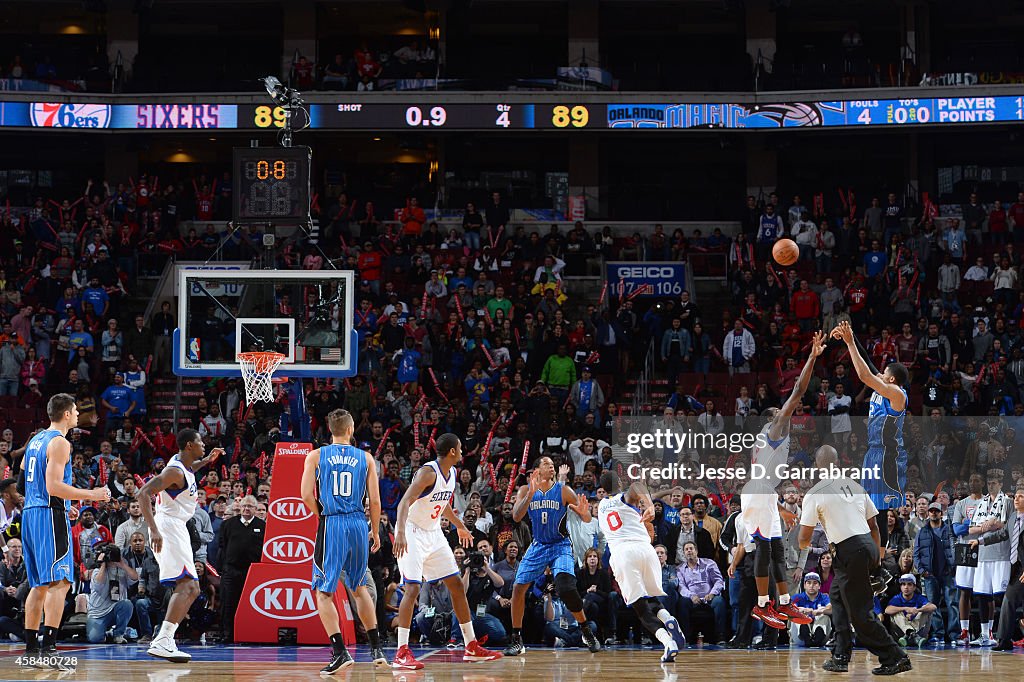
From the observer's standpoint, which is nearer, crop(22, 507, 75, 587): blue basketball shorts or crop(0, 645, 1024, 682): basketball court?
crop(0, 645, 1024, 682): basketball court

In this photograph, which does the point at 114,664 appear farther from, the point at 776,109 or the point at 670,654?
the point at 776,109

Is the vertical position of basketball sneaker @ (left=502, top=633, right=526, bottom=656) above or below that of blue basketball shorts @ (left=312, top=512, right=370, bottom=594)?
below

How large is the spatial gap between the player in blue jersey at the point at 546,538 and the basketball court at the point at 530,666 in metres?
0.51

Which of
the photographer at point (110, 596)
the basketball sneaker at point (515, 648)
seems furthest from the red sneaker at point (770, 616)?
the photographer at point (110, 596)

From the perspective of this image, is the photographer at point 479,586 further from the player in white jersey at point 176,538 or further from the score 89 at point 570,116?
the score 89 at point 570,116

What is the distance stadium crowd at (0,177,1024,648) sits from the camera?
15.5 metres

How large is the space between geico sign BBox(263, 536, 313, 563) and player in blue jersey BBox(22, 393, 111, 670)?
3.38m

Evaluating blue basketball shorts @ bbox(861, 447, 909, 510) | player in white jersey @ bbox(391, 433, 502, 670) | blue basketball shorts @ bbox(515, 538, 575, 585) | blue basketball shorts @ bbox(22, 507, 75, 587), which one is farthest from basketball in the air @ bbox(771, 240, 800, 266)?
blue basketball shorts @ bbox(22, 507, 75, 587)

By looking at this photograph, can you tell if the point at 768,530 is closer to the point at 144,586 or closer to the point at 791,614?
the point at 791,614

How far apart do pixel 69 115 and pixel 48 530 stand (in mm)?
19138

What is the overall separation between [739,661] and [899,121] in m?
18.0

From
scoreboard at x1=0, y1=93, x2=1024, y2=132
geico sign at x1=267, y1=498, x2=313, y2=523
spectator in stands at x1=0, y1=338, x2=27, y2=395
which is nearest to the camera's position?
geico sign at x1=267, y1=498, x2=313, y2=523

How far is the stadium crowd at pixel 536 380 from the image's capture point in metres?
15.5

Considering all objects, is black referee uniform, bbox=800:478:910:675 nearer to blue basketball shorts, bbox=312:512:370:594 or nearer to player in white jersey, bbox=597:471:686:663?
player in white jersey, bbox=597:471:686:663
